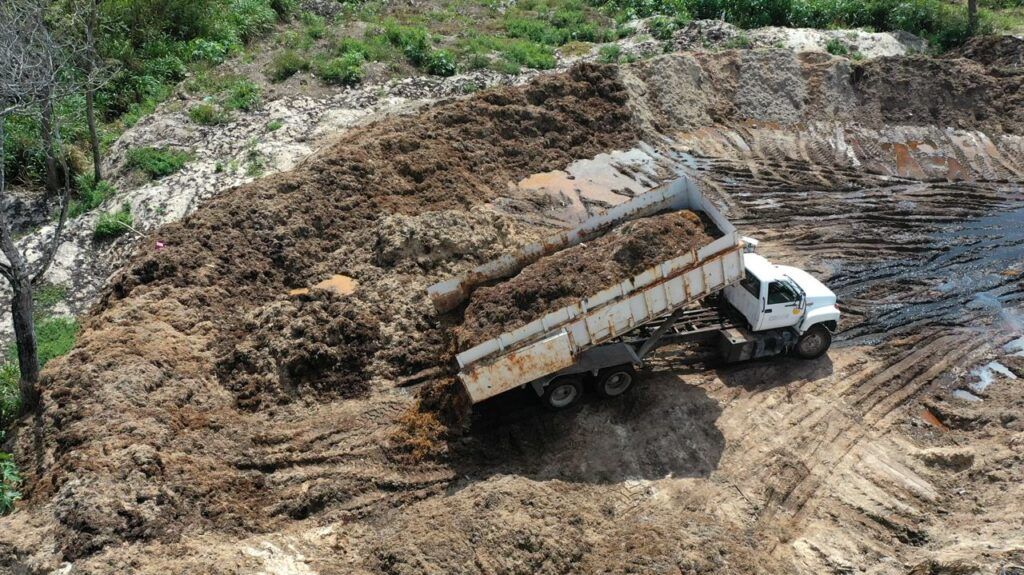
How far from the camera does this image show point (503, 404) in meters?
10.6

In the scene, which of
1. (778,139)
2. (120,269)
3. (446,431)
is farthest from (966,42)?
(120,269)

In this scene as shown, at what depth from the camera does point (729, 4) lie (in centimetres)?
2505

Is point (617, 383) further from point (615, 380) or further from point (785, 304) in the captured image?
point (785, 304)

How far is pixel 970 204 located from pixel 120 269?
19.7 meters

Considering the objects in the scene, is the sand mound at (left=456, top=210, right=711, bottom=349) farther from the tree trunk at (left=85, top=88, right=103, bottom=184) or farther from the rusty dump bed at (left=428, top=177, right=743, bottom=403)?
the tree trunk at (left=85, top=88, right=103, bottom=184)

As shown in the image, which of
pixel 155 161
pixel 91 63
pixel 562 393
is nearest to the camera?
pixel 562 393

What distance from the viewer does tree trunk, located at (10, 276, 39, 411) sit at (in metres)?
9.76

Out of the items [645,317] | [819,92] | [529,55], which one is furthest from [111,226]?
[819,92]

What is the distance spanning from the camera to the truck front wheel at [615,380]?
34.1ft

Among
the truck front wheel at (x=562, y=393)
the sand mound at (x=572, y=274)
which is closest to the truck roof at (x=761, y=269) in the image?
the sand mound at (x=572, y=274)

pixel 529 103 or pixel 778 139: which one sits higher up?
pixel 529 103

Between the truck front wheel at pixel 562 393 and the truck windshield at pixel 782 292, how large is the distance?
359 cm

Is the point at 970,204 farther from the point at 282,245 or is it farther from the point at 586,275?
the point at 282,245

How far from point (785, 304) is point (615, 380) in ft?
10.5
